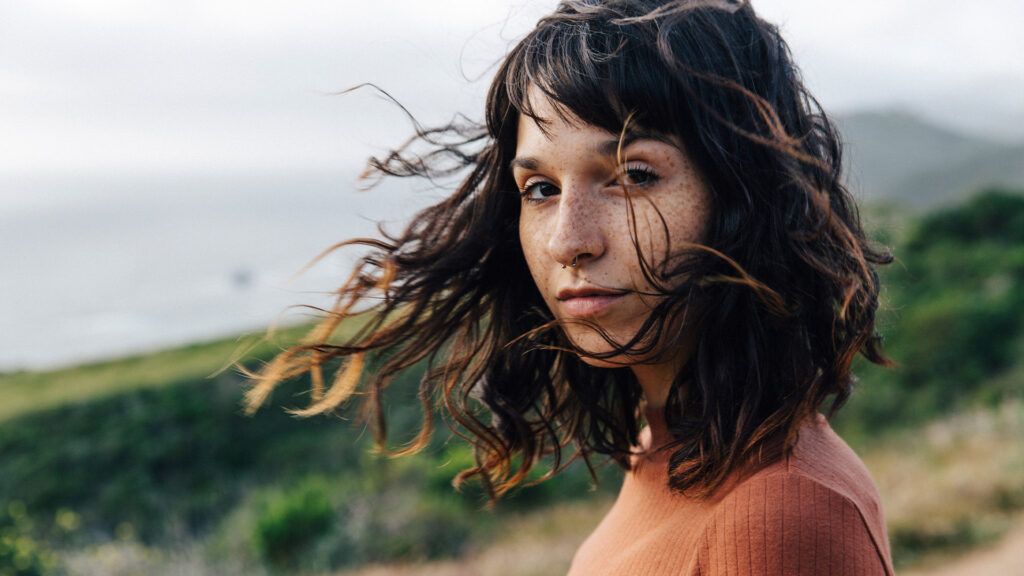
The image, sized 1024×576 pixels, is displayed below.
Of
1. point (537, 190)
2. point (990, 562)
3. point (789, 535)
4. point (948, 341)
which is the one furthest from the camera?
point (948, 341)

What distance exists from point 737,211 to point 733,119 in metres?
0.15

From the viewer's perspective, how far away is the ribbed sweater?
1.25m

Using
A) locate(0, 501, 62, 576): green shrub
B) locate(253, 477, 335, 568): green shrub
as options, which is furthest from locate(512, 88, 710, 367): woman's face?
locate(253, 477, 335, 568): green shrub

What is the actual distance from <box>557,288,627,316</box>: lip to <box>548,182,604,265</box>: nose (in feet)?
0.19

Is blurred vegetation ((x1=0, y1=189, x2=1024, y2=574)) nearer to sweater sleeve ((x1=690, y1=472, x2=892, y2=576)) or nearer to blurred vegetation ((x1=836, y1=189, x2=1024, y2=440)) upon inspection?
blurred vegetation ((x1=836, y1=189, x2=1024, y2=440))

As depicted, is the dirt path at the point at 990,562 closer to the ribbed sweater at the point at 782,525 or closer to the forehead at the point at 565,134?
the ribbed sweater at the point at 782,525

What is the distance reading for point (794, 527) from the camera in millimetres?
1255

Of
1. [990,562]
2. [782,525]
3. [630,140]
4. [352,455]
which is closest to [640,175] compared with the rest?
[630,140]

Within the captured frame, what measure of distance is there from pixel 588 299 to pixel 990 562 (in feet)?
19.5

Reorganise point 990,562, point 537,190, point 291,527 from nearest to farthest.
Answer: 1. point 537,190
2. point 990,562
3. point 291,527

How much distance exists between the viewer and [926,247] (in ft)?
55.4

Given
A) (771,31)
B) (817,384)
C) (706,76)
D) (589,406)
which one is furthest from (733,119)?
(589,406)

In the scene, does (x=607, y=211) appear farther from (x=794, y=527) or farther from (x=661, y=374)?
(x=794, y=527)

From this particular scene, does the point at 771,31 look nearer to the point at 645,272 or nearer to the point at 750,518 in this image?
the point at 645,272
